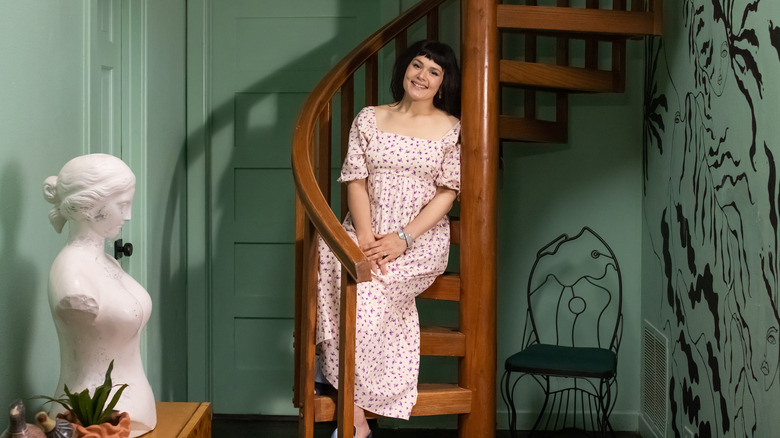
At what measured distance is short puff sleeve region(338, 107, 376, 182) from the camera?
3.39 m

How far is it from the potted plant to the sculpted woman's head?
361mm

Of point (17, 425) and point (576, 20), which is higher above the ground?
point (576, 20)

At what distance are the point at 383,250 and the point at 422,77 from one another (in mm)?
685

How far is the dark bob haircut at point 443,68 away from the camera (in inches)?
135

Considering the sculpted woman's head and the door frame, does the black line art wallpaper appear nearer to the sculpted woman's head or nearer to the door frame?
the sculpted woman's head

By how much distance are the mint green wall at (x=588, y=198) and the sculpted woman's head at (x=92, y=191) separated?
7.59ft

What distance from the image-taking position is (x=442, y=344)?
335cm

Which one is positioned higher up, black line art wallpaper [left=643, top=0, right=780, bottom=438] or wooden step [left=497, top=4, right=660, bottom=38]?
wooden step [left=497, top=4, right=660, bottom=38]

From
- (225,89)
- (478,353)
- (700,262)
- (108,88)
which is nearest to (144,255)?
(108,88)

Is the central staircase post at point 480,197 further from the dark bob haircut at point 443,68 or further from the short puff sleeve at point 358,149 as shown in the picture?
the short puff sleeve at point 358,149

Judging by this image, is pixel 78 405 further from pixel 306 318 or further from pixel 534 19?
pixel 534 19

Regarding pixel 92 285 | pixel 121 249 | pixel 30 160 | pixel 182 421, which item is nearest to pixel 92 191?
pixel 92 285

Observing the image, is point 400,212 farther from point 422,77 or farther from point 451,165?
point 422,77

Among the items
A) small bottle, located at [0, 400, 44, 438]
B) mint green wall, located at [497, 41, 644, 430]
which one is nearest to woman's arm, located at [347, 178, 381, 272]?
mint green wall, located at [497, 41, 644, 430]
